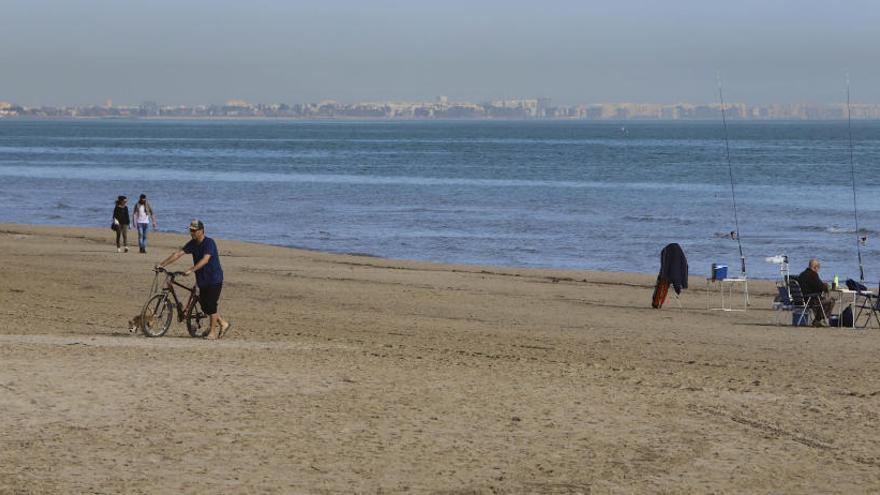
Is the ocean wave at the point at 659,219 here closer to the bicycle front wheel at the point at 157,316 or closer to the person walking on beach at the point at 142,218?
the person walking on beach at the point at 142,218

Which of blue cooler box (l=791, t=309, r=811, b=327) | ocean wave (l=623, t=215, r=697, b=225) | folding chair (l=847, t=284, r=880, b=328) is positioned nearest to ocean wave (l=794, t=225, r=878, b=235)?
ocean wave (l=623, t=215, r=697, b=225)

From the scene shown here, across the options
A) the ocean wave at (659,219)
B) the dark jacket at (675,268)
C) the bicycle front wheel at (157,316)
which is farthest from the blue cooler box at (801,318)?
the ocean wave at (659,219)

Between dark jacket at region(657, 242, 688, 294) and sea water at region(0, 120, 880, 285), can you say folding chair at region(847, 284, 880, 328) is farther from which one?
sea water at region(0, 120, 880, 285)

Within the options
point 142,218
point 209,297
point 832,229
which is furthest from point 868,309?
point 832,229

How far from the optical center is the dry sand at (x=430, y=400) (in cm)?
932

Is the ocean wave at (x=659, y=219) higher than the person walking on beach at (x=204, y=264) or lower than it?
lower

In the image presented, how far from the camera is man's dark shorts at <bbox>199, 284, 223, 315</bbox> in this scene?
1488 centimetres

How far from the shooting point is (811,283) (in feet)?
59.4

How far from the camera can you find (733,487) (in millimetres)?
9125

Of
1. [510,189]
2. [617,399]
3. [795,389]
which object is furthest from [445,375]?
[510,189]

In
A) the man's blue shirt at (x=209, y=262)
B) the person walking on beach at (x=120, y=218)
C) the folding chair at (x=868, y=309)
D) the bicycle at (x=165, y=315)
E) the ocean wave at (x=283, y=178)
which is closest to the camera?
the man's blue shirt at (x=209, y=262)

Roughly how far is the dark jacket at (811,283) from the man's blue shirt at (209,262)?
815cm

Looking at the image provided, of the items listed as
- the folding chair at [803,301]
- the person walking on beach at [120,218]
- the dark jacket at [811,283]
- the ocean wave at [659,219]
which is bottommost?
the ocean wave at [659,219]

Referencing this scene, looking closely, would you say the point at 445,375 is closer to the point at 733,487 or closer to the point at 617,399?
the point at 617,399
